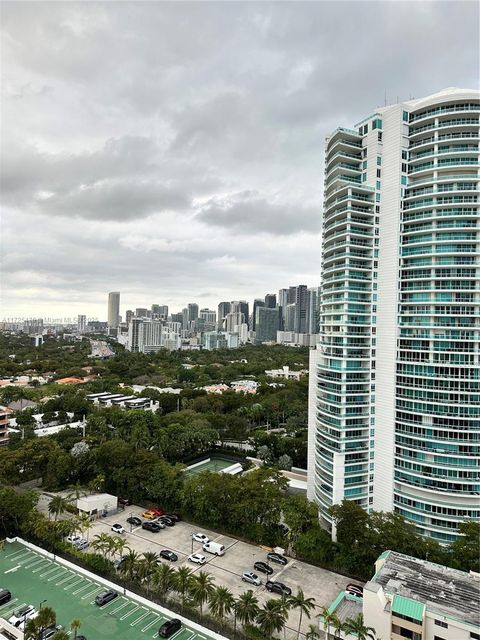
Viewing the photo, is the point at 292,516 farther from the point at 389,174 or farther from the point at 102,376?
the point at 102,376

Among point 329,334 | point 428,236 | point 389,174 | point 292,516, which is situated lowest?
point 292,516

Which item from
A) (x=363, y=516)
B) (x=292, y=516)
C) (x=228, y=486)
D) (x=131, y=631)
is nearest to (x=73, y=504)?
(x=228, y=486)

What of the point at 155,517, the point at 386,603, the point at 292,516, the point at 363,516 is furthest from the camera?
the point at 155,517

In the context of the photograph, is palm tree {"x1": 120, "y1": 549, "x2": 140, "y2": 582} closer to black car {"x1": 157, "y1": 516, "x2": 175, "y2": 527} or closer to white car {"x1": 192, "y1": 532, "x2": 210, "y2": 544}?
white car {"x1": 192, "y1": 532, "x2": 210, "y2": 544}

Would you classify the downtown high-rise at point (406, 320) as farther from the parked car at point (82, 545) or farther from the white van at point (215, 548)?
the parked car at point (82, 545)

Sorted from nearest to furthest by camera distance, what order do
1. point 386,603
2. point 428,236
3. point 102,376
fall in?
point 386,603
point 428,236
point 102,376

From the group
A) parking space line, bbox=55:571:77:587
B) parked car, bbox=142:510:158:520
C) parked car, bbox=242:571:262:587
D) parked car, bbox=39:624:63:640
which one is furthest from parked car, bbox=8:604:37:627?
parked car, bbox=242:571:262:587

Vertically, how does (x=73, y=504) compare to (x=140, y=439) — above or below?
below
